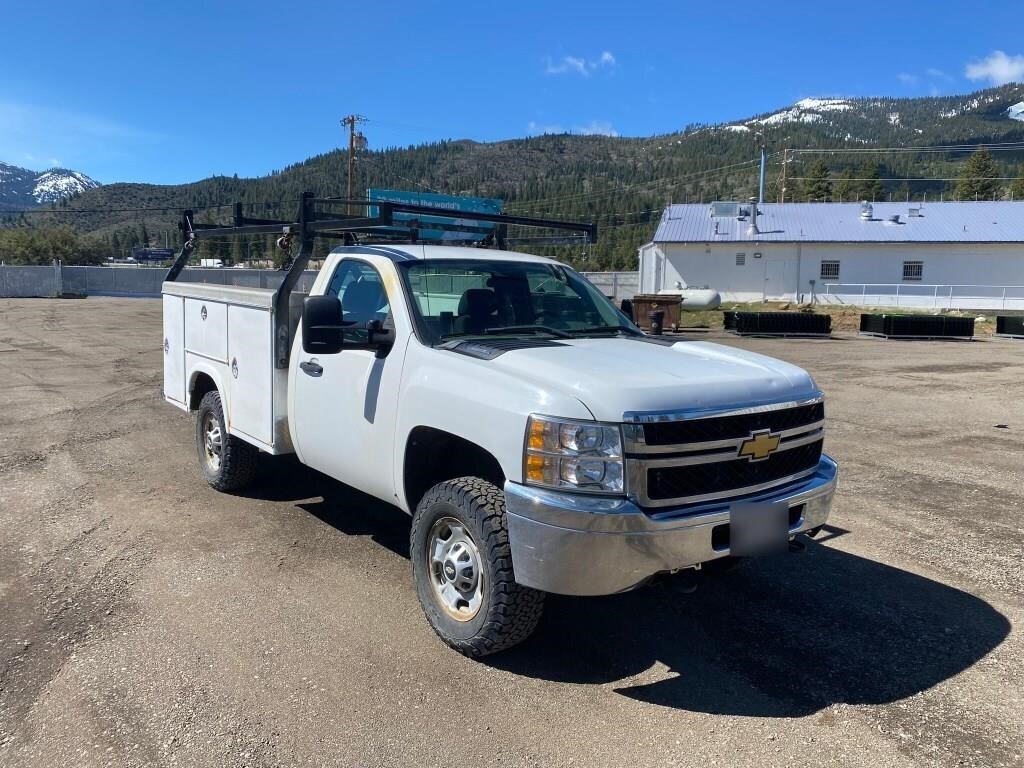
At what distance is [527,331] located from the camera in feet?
15.3

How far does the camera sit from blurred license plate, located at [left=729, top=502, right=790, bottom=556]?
11.5ft

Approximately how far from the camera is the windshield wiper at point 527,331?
4.60 m

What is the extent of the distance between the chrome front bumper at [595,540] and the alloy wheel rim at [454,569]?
0.42 metres

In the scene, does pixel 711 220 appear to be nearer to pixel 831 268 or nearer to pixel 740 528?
pixel 831 268

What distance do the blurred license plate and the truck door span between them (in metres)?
1.90

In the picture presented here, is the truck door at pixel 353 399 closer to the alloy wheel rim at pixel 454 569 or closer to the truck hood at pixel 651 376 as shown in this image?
the alloy wheel rim at pixel 454 569

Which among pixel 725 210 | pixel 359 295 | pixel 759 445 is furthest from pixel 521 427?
pixel 725 210

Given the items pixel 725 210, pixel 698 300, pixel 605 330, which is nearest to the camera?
pixel 605 330

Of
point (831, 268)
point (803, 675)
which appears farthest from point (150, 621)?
point (831, 268)

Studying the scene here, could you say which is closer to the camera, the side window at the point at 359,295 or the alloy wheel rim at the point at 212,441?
the side window at the point at 359,295

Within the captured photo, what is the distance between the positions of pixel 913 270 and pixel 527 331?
4786 centimetres

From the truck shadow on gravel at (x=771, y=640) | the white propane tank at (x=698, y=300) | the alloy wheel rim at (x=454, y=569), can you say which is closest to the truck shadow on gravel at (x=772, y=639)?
the truck shadow on gravel at (x=771, y=640)

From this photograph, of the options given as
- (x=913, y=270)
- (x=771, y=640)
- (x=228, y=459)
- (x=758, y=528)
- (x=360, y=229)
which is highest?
(x=913, y=270)

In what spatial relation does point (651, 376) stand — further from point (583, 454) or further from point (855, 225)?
point (855, 225)
